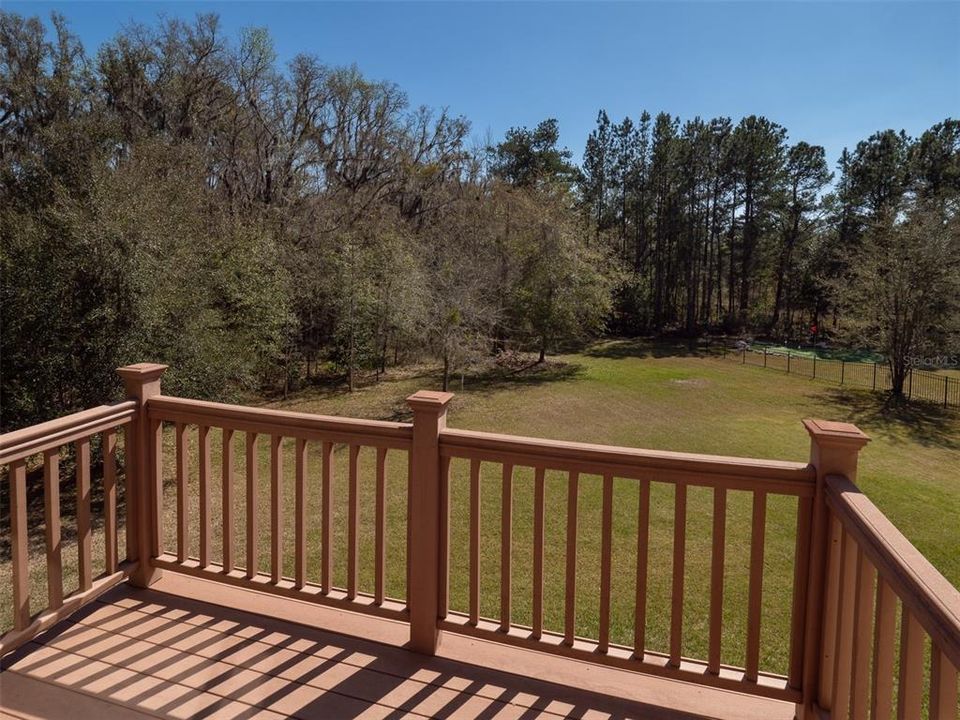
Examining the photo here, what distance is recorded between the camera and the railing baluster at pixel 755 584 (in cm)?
173

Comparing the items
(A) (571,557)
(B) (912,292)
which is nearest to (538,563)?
(A) (571,557)

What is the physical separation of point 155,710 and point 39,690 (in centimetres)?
41

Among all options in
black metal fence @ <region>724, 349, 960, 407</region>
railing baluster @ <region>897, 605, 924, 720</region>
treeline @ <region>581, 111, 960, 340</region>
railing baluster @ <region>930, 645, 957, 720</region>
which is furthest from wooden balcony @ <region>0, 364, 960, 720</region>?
treeline @ <region>581, 111, 960, 340</region>

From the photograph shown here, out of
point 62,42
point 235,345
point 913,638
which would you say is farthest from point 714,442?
point 62,42

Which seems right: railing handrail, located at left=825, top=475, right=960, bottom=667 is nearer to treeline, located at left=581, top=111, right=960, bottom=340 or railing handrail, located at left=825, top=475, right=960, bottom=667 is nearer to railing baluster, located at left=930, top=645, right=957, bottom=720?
railing baluster, located at left=930, top=645, right=957, bottom=720

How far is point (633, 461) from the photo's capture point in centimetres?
183

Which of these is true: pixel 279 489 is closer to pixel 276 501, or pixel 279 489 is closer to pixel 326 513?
pixel 276 501

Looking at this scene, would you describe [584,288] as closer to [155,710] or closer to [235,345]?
[235,345]

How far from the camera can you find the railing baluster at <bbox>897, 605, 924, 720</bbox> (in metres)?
0.99

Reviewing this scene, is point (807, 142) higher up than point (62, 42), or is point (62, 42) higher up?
point (807, 142)

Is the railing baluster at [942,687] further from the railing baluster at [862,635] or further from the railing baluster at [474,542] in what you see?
the railing baluster at [474,542]

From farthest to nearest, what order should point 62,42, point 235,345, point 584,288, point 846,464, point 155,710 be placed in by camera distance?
1. point 584,288
2. point 62,42
3. point 235,345
4. point 155,710
5. point 846,464

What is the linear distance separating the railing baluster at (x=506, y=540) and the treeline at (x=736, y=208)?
24475 mm

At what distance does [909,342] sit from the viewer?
14.6 meters
